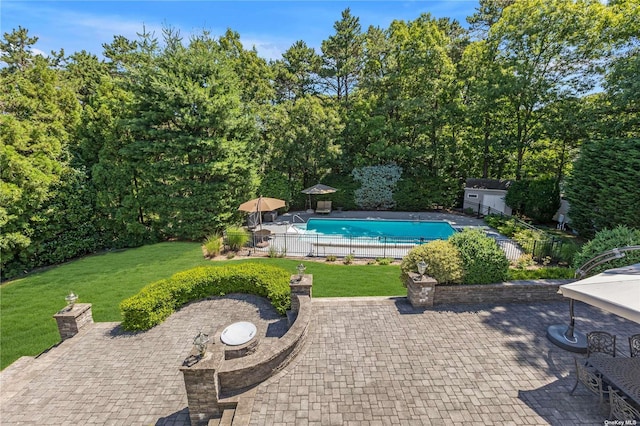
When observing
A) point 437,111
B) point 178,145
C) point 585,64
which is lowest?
point 178,145

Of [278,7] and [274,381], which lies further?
[278,7]

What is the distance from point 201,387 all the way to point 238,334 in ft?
5.17

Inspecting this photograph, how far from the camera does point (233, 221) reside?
57.2 ft

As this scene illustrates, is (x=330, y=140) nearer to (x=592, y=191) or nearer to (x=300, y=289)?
(x=592, y=191)

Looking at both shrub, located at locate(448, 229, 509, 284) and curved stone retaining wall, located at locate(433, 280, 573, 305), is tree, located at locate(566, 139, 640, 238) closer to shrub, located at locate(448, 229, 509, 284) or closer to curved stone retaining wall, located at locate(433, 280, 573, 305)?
curved stone retaining wall, located at locate(433, 280, 573, 305)

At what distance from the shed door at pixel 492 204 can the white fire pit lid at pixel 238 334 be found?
21185mm

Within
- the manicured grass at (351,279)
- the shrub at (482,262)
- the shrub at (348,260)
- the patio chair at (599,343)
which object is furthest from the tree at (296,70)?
the patio chair at (599,343)

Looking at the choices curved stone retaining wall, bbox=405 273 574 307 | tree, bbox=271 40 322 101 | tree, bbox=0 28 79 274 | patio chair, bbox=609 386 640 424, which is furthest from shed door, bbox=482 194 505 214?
tree, bbox=0 28 79 274

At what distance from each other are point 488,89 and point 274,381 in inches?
942

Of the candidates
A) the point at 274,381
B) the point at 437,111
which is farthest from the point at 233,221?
the point at 437,111

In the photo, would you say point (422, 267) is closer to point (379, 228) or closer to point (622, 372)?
point (622, 372)

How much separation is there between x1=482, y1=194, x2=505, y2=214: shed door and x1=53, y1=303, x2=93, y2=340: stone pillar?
23901 mm

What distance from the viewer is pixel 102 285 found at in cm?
1030

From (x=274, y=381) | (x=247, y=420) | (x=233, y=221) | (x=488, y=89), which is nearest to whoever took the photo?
(x=247, y=420)
